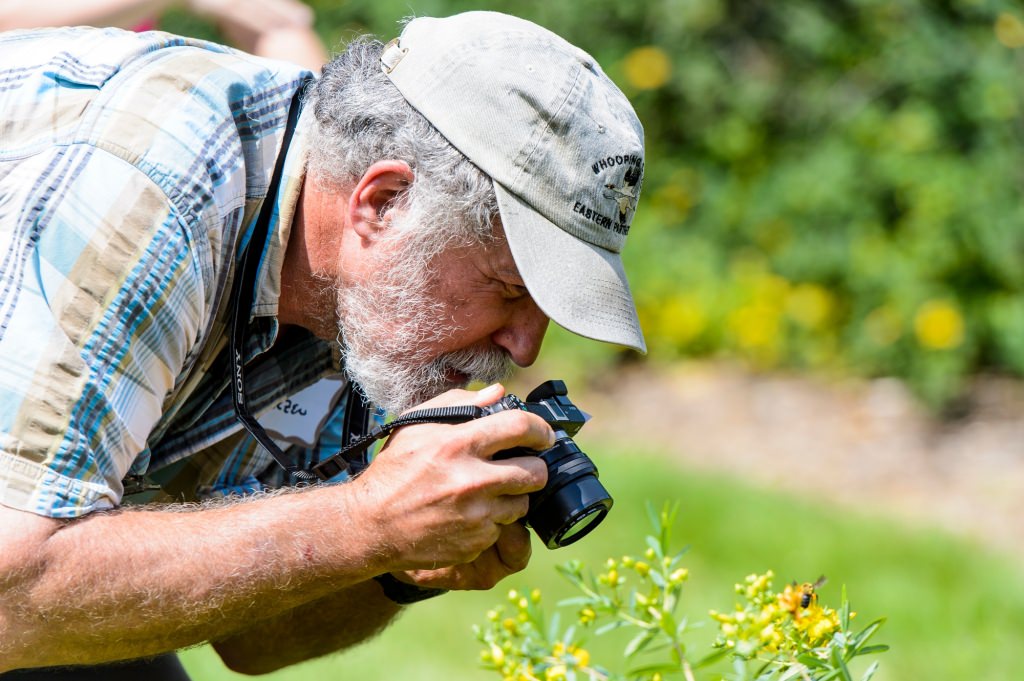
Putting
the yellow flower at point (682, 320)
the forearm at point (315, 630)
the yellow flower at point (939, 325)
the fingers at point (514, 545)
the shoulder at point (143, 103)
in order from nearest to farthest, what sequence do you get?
the shoulder at point (143, 103) < the fingers at point (514, 545) < the forearm at point (315, 630) < the yellow flower at point (939, 325) < the yellow flower at point (682, 320)

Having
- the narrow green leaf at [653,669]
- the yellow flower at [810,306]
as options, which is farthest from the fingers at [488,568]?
the yellow flower at [810,306]

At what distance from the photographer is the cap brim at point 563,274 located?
1.92 meters

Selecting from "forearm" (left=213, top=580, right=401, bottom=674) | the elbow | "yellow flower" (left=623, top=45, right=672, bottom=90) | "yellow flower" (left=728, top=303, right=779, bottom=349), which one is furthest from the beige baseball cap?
"yellow flower" (left=623, top=45, right=672, bottom=90)

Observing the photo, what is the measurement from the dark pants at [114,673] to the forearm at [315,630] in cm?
12

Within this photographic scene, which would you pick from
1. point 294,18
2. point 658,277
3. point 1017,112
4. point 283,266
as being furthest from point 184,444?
point 1017,112

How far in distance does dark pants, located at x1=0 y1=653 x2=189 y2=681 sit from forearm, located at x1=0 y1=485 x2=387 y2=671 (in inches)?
13.2

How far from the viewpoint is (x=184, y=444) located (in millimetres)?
2143

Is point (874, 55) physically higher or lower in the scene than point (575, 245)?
lower

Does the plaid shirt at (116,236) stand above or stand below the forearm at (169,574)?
above

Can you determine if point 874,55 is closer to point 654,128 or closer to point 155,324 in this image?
point 654,128

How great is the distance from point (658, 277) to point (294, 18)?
7.82 feet

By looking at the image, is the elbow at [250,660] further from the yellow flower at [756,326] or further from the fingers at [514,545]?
the yellow flower at [756,326]

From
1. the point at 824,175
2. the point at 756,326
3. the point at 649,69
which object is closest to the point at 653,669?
the point at 756,326

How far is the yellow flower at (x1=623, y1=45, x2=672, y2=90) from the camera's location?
520cm
